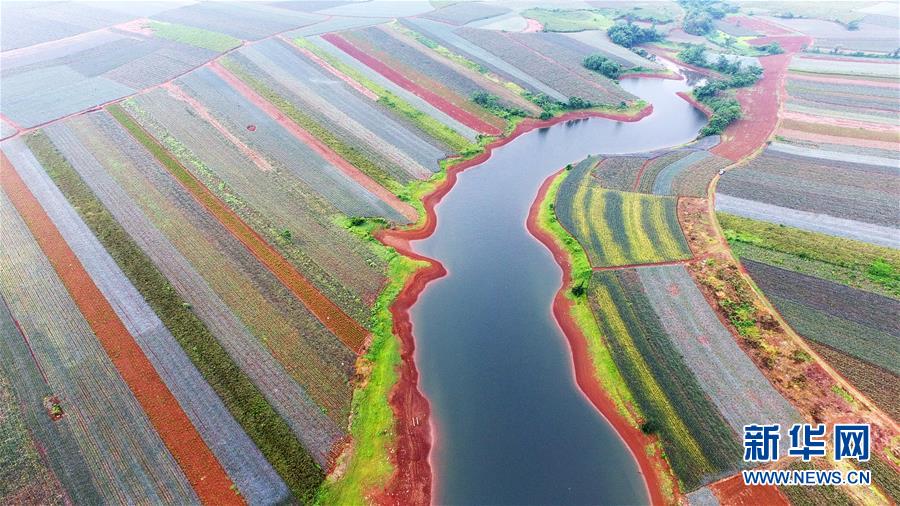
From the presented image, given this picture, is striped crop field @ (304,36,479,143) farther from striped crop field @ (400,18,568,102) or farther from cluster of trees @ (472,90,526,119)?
striped crop field @ (400,18,568,102)

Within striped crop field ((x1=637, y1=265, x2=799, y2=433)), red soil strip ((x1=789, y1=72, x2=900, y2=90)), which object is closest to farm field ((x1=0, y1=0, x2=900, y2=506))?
striped crop field ((x1=637, y1=265, x2=799, y2=433))

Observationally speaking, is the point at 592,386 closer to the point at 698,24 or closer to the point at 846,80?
the point at 846,80

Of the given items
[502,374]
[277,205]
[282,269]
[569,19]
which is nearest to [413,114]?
[277,205]

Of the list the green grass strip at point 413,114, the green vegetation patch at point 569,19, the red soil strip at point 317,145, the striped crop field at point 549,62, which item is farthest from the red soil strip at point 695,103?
the red soil strip at point 317,145

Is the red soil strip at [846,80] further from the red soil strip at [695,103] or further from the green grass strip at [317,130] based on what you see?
the green grass strip at [317,130]

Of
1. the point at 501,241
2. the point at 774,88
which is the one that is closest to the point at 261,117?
the point at 501,241

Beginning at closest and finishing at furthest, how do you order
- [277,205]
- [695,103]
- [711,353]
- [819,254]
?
[711,353]
[819,254]
[277,205]
[695,103]
